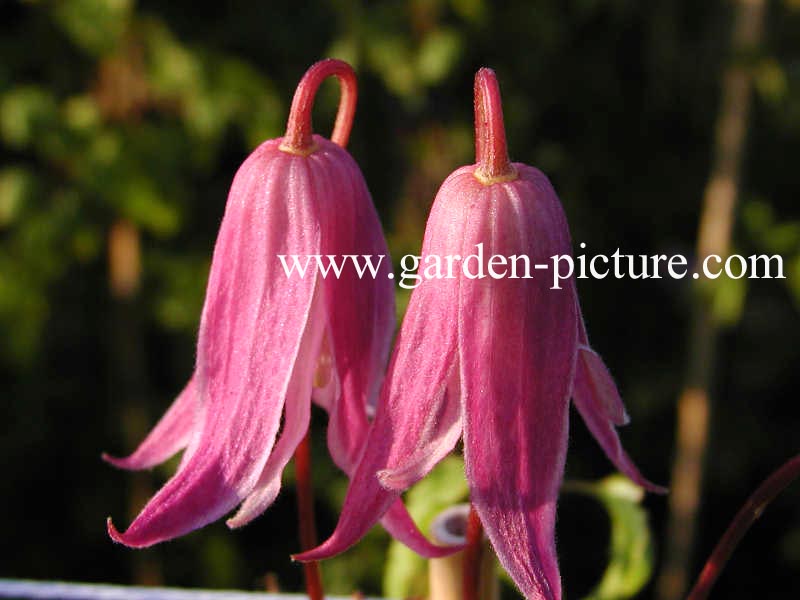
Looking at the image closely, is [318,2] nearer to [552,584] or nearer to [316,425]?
[316,425]

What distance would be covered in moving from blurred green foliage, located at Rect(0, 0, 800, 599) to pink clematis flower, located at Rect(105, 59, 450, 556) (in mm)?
936

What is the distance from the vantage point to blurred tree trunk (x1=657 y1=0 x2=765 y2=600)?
1.41 m

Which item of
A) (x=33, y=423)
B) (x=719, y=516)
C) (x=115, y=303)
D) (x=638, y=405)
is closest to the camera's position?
(x=115, y=303)

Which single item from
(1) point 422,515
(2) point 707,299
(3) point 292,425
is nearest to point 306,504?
(3) point 292,425

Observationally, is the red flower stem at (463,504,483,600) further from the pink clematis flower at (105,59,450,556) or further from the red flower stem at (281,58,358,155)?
the red flower stem at (281,58,358,155)

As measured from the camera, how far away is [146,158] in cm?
143

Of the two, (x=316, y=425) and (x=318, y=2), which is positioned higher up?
(x=318, y=2)

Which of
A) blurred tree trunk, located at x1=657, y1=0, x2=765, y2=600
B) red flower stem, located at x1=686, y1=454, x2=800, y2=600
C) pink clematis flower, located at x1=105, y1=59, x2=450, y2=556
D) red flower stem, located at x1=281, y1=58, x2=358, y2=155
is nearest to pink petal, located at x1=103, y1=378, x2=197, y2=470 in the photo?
pink clematis flower, located at x1=105, y1=59, x2=450, y2=556

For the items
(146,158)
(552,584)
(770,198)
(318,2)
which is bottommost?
(552,584)

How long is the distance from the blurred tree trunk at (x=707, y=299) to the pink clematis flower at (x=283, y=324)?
1.03 meters

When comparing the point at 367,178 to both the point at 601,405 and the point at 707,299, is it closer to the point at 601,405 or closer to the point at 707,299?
the point at 707,299

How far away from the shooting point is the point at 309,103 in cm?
48

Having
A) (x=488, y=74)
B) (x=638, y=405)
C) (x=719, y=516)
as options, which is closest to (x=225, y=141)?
(x=638, y=405)

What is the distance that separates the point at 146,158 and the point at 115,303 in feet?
0.91
